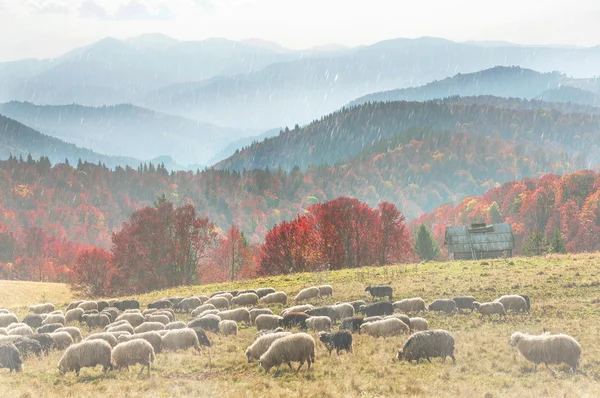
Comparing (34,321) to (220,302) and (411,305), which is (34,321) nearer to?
(220,302)

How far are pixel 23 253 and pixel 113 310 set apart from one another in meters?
110

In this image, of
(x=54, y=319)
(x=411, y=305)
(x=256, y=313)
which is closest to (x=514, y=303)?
(x=411, y=305)

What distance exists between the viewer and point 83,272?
245 feet

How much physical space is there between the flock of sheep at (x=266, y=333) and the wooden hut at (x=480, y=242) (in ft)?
101

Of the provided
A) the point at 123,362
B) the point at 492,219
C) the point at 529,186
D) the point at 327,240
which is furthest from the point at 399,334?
the point at 529,186

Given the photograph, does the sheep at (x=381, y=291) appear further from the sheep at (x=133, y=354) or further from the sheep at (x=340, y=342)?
the sheep at (x=133, y=354)

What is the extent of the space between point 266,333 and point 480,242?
45599mm

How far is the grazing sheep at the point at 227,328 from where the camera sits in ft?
81.3

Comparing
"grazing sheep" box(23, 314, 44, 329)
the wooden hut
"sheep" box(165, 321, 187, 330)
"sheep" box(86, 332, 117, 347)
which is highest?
the wooden hut

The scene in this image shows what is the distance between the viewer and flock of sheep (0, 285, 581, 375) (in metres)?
17.4

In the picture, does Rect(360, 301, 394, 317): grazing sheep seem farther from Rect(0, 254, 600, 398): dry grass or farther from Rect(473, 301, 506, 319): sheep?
Rect(473, 301, 506, 319): sheep

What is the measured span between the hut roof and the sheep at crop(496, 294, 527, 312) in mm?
34516

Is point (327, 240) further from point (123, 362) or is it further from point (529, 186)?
point (529, 186)

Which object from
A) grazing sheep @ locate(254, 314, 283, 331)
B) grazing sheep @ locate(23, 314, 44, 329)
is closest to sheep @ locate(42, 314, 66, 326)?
grazing sheep @ locate(23, 314, 44, 329)
